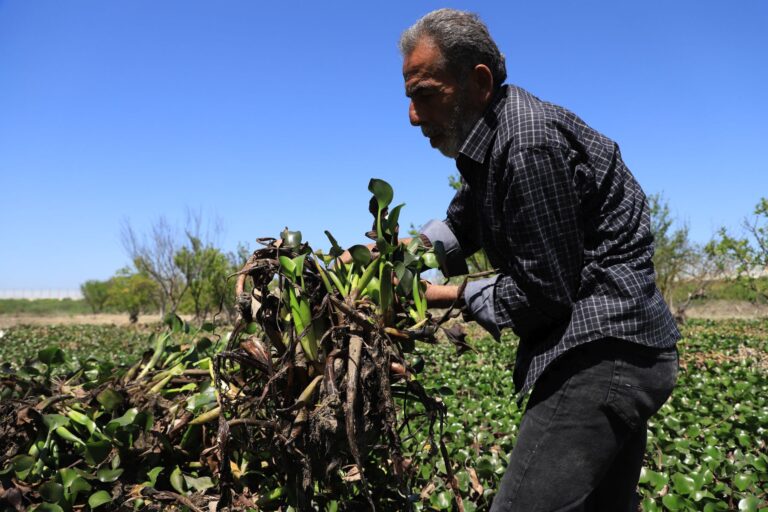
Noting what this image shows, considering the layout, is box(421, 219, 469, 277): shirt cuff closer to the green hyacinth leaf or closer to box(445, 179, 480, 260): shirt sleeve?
box(445, 179, 480, 260): shirt sleeve

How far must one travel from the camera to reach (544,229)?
157 cm

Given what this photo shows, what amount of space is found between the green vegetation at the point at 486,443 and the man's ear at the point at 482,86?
83 centimetres

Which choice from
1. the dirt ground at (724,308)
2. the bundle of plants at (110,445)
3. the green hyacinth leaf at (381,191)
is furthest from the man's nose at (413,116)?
the dirt ground at (724,308)

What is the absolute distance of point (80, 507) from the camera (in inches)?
82.1

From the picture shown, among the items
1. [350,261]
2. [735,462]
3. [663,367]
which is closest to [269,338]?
[350,261]

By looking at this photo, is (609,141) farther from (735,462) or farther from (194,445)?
(735,462)

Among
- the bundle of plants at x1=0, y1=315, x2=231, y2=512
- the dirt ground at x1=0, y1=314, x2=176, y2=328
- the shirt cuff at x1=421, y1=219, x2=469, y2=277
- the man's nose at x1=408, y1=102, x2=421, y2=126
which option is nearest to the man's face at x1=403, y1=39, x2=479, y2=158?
the man's nose at x1=408, y1=102, x2=421, y2=126

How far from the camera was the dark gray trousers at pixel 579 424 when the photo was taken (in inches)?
64.2

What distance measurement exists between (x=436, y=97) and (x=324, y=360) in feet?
2.73

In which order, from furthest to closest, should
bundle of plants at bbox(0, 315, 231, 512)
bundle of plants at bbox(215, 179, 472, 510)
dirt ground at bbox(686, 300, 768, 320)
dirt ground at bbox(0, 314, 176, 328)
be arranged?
dirt ground at bbox(686, 300, 768, 320) < dirt ground at bbox(0, 314, 176, 328) < bundle of plants at bbox(0, 315, 231, 512) < bundle of plants at bbox(215, 179, 472, 510)

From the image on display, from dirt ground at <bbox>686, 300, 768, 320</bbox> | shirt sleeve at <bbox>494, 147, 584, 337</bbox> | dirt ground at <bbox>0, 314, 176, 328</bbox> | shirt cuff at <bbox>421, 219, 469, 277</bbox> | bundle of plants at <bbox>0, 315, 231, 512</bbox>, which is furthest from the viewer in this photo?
dirt ground at <bbox>686, 300, 768, 320</bbox>

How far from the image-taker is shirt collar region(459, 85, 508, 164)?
1.74 m

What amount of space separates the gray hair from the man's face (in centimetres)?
2

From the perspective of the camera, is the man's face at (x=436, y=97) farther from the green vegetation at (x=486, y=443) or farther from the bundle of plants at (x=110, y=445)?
the bundle of plants at (x=110, y=445)
